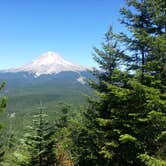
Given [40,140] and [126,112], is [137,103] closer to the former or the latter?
[126,112]

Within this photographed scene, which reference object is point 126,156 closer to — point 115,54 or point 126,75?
point 126,75

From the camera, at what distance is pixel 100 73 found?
2239 centimetres

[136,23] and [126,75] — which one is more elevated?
[136,23]

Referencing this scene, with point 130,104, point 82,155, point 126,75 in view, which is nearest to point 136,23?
point 126,75

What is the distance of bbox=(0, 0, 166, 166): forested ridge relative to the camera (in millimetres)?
15742

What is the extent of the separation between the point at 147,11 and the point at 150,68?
366cm

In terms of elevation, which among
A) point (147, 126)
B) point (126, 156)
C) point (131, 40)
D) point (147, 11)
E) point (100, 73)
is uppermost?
point (147, 11)

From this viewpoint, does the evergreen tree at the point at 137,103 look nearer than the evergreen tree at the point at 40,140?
Yes

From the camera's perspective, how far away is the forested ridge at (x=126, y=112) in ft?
51.6

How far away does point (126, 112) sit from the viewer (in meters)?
17.9

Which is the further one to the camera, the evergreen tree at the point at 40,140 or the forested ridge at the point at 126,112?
the evergreen tree at the point at 40,140

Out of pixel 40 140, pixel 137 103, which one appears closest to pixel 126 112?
pixel 137 103

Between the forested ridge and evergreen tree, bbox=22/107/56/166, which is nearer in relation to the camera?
the forested ridge

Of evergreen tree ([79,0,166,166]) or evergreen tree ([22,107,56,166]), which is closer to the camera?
evergreen tree ([79,0,166,166])
